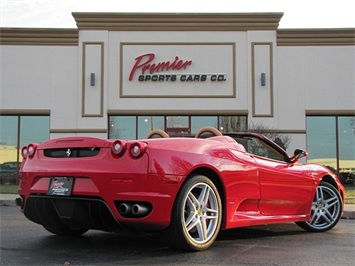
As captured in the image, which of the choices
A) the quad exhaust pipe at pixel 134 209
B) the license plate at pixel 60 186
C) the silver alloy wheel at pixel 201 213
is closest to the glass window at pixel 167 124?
the silver alloy wheel at pixel 201 213

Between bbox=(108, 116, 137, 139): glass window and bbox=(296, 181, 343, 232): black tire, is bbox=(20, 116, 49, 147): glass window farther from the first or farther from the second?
bbox=(296, 181, 343, 232): black tire

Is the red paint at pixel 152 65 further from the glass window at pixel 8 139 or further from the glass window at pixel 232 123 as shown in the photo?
the glass window at pixel 8 139

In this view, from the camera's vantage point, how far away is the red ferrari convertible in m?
3.79

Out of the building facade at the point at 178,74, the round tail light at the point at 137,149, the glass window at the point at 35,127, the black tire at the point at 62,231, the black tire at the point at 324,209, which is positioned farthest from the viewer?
the glass window at the point at 35,127

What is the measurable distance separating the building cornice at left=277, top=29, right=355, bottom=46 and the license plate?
48.3 ft

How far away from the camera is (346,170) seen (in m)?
17.6

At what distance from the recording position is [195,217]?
13.5 feet

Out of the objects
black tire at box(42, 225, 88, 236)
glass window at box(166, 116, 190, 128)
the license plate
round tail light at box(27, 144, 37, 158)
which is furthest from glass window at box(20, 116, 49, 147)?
the license plate

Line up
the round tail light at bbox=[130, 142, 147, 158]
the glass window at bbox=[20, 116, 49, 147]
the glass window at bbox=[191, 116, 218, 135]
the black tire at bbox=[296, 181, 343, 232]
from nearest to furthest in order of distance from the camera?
the round tail light at bbox=[130, 142, 147, 158]
the black tire at bbox=[296, 181, 343, 232]
the glass window at bbox=[191, 116, 218, 135]
the glass window at bbox=[20, 116, 49, 147]

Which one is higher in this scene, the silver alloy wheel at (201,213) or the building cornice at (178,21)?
the building cornice at (178,21)

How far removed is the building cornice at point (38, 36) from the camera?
17297 mm

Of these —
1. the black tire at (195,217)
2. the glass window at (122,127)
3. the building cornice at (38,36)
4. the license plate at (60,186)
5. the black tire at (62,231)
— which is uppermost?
the building cornice at (38,36)

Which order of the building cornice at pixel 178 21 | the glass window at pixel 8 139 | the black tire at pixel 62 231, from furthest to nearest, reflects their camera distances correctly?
the glass window at pixel 8 139
the building cornice at pixel 178 21
the black tire at pixel 62 231

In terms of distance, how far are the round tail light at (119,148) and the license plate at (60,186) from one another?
50 centimetres
